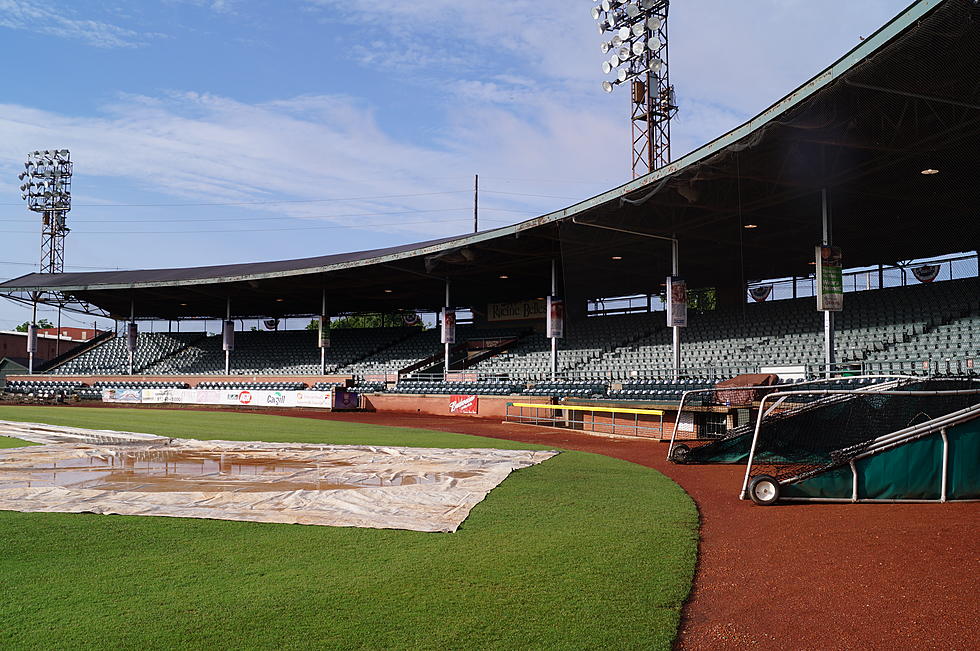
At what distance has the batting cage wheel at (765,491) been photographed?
8984mm

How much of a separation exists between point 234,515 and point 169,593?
2915 millimetres

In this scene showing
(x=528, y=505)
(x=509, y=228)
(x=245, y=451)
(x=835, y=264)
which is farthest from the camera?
(x=509, y=228)

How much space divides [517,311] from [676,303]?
21.1 m

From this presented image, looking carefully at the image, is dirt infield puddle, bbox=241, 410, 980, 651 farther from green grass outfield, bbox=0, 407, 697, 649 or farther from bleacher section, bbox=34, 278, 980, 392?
bleacher section, bbox=34, 278, 980, 392

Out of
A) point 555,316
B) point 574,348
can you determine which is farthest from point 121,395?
point 555,316

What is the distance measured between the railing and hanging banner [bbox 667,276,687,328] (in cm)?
525

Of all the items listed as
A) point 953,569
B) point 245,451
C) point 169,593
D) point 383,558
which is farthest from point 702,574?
point 245,451

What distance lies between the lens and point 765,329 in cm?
3184

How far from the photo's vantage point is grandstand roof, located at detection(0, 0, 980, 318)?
15938mm

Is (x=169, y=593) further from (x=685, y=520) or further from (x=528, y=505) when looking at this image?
(x=685, y=520)

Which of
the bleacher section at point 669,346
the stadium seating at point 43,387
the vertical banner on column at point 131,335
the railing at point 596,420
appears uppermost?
the vertical banner on column at point 131,335

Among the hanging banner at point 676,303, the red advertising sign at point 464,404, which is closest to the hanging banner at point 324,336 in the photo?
the red advertising sign at point 464,404

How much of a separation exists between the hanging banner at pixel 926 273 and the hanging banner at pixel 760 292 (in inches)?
276

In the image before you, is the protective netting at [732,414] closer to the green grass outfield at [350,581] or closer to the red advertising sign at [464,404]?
the green grass outfield at [350,581]
